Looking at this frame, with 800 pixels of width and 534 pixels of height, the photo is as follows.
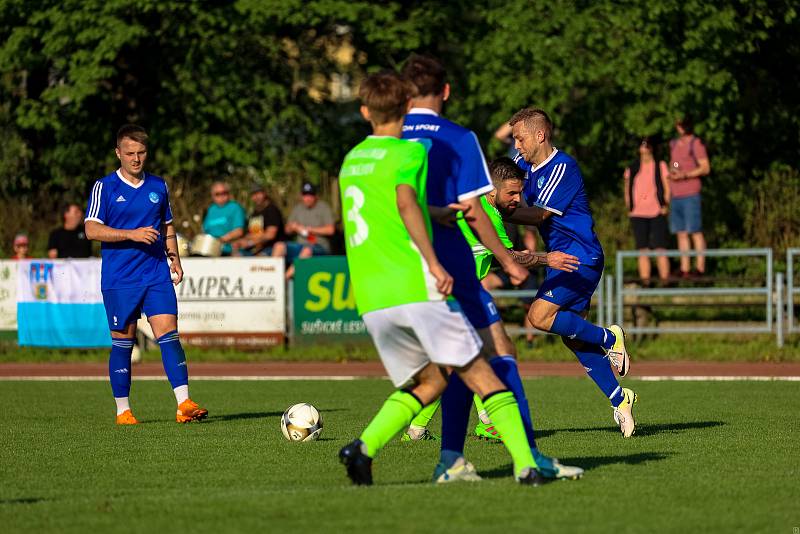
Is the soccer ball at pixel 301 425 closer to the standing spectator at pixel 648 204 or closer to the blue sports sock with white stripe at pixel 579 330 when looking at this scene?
the blue sports sock with white stripe at pixel 579 330

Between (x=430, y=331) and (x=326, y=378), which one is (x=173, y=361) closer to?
(x=430, y=331)

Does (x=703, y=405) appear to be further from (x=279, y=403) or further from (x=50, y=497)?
(x=50, y=497)

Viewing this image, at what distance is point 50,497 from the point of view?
7430 mm

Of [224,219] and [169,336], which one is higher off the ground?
[224,219]

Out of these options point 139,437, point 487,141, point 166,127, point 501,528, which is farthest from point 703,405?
point 166,127

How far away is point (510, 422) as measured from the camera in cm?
722

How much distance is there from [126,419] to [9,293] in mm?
9842

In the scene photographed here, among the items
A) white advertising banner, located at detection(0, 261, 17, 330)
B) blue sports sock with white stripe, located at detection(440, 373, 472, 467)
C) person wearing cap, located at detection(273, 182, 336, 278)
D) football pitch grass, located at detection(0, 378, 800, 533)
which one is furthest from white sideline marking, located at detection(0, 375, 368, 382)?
blue sports sock with white stripe, located at detection(440, 373, 472, 467)

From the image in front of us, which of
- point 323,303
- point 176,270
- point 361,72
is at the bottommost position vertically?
point 323,303

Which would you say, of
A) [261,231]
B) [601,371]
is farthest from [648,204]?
[601,371]

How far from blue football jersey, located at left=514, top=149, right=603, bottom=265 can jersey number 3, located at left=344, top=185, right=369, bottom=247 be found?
291cm

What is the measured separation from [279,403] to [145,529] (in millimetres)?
7392

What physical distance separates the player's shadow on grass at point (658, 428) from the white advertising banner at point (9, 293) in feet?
39.9

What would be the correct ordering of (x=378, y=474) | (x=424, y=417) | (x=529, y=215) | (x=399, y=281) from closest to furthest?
(x=399, y=281)
(x=378, y=474)
(x=529, y=215)
(x=424, y=417)
